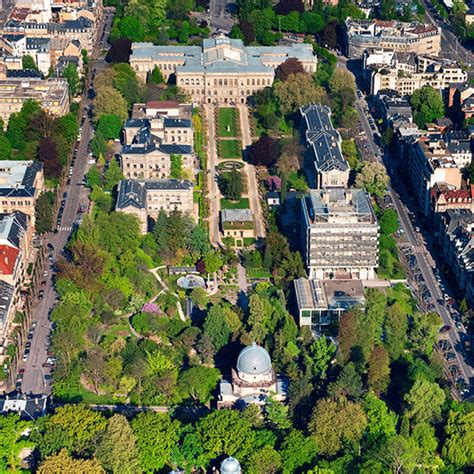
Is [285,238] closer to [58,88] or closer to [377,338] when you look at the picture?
[377,338]

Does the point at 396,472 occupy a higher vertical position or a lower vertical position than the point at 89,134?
higher

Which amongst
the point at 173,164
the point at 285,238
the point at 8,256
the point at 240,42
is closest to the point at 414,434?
the point at 285,238

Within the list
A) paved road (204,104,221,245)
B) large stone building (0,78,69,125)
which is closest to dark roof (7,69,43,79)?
large stone building (0,78,69,125)

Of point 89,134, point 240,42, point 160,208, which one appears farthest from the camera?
point 240,42

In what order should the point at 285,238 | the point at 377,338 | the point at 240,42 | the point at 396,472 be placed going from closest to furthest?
the point at 396,472 < the point at 377,338 < the point at 285,238 < the point at 240,42

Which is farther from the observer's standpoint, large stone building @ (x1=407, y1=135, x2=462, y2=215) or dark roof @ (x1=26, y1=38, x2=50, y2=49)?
dark roof @ (x1=26, y1=38, x2=50, y2=49)

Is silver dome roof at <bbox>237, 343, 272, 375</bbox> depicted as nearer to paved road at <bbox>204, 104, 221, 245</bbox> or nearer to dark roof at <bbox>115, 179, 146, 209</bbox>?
paved road at <bbox>204, 104, 221, 245</bbox>

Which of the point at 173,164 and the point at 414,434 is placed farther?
the point at 173,164
